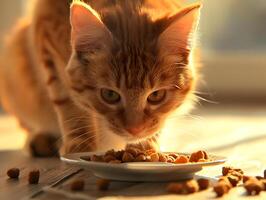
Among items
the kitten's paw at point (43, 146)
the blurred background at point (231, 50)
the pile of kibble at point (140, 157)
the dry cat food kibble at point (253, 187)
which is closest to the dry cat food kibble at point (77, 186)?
the pile of kibble at point (140, 157)

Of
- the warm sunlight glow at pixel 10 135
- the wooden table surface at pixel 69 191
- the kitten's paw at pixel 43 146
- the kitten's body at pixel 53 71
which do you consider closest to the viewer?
the wooden table surface at pixel 69 191

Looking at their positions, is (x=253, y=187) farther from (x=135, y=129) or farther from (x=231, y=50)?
(x=231, y=50)

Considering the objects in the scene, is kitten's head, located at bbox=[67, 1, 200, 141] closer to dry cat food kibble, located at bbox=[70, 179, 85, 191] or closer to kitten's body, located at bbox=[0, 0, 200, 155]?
kitten's body, located at bbox=[0, 0, 200, 155]

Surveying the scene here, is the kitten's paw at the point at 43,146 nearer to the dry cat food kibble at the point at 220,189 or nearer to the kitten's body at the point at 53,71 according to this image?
the kitten's body at the point at 53,71

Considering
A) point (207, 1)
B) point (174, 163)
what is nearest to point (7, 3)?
point (207, 1)

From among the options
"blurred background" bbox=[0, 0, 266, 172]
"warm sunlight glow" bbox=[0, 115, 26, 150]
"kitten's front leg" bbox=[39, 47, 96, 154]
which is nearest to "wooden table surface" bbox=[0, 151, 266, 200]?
"kitten's front leg" bbox=[39, 47, 96, 154]

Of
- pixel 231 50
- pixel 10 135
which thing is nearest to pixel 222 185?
pixel 10 135

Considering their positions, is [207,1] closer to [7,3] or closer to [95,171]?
[7,3]
